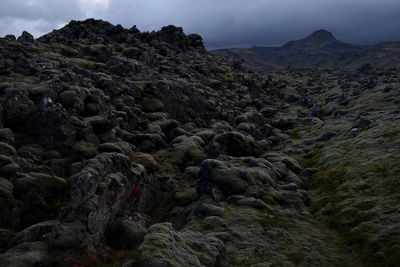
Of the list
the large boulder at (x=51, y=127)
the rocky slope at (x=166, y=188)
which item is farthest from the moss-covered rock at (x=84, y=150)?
the large boulder at (x=51, y=127)

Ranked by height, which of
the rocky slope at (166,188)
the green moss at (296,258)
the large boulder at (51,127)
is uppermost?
the large boulder at (51,127)

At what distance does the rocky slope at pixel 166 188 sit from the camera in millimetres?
23906

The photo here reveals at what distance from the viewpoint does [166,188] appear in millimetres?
43688

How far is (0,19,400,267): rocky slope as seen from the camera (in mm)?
23906

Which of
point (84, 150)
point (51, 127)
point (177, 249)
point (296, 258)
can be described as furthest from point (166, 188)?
point (177, 249)

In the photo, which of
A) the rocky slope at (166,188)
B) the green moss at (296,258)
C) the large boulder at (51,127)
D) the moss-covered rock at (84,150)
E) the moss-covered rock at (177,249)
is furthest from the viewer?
the large boulder at (51,127)

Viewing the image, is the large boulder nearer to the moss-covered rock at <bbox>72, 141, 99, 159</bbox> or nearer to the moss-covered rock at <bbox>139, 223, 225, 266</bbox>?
the moss-covered rock at <bbox>72, 141, 99, 159</bbox>

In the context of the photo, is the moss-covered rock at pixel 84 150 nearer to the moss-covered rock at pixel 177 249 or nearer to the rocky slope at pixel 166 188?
the rocky slope at pixel 166 188

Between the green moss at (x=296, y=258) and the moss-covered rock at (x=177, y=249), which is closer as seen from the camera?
the moss-covered rock at (x=177, y=249)

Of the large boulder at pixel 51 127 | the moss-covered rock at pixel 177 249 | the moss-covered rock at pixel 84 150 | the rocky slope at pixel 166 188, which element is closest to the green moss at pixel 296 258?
the rocky slope at pixel 166 188

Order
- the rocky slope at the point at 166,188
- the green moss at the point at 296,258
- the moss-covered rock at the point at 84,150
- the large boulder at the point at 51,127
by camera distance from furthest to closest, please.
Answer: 1. the large boulder at the point at 51,127
2. the moss-covered rock at the point at 84,150
3. the green moss at the point at 296,258
4. the rocky slope at the point at 166,188

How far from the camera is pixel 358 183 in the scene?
40.6 m

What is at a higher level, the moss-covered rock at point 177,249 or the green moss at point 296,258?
the moss-covered rock at point 177,249

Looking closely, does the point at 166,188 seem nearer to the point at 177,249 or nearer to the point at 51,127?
the point at 51,127
